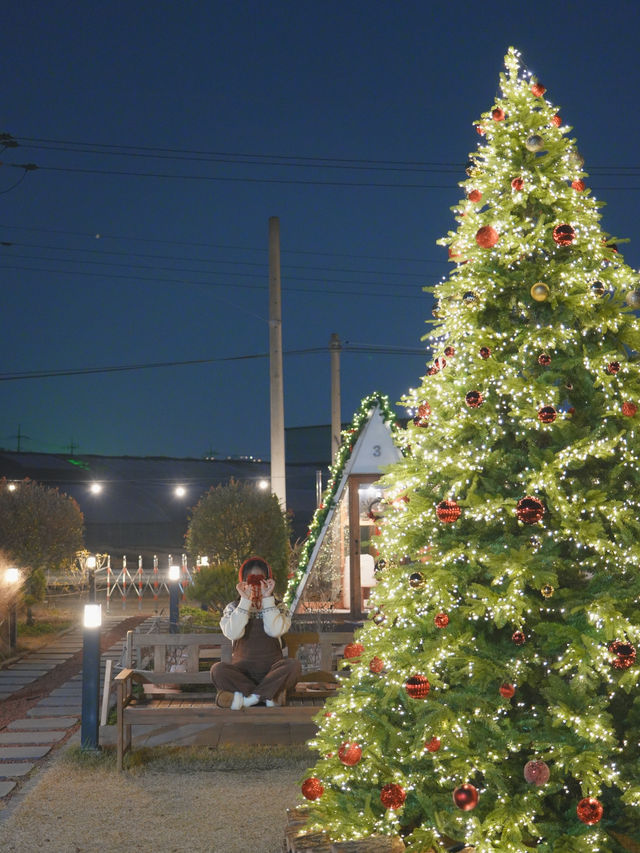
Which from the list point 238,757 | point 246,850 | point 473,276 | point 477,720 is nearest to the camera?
point 477,720

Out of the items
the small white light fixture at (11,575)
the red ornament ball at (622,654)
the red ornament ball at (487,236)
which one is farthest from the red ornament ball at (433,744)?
the small white light fixture at (11,575)

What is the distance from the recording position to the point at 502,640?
185 inches

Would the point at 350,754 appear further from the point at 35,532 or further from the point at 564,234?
the point at 35,532

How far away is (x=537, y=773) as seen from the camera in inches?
163

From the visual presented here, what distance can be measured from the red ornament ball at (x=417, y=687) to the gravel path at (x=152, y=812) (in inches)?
78.0

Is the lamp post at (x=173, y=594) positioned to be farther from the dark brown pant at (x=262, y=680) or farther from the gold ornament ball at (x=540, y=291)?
the gold ornament ball at (x=540, y=291)

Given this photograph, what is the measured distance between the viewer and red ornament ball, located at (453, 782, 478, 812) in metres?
4.10

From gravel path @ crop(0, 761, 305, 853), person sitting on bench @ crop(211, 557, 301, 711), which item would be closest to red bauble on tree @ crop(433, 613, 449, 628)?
gravel path @ crop(0, 761, 305, 853)

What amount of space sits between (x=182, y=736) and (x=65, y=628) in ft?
38.2

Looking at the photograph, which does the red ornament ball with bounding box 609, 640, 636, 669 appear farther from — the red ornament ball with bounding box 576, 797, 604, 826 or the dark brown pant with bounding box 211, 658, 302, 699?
the dark brown pant with bounding box 211, 658, 302, 699

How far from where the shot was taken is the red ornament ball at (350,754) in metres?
4.66

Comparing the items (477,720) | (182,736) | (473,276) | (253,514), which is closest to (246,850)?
(477,720)

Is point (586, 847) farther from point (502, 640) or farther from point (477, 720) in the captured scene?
point (502, 640)

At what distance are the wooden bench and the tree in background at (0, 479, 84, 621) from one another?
986 centimetres
